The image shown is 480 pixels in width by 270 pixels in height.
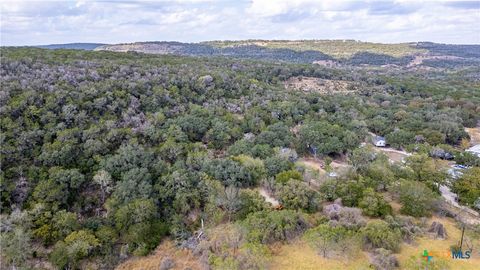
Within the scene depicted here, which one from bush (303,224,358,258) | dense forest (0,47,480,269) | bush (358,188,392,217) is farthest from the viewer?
bush (358,188,392,217)

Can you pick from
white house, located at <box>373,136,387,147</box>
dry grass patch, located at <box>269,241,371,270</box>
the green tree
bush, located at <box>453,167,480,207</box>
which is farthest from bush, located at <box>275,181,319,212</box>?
white house, located at <box>373,136,387,147</box>

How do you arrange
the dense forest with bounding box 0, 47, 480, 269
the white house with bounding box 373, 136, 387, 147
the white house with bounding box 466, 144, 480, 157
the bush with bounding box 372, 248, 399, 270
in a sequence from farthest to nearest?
1. the white house with bounding box 373, 136, 387, 147
2. the white house with bounding box 466, 144, 480, 157
3. the dense forest with bounding box 0, 47, 480, 269
4. the bush with bounding box 372, 248, 399, 270

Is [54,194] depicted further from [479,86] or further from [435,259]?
[479,86]

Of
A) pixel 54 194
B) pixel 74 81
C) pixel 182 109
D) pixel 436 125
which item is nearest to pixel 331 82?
pixel 436 125

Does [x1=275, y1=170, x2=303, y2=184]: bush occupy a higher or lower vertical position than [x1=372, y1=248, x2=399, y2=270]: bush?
higher

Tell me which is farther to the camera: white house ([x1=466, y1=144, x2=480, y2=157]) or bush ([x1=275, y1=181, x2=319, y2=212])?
white house ([x1=466, y1=144, x2=480, y2=157])

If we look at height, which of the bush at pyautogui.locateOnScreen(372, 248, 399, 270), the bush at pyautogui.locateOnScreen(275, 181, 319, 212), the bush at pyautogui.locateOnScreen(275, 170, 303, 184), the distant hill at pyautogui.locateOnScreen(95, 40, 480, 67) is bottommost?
the bush at pyautogui.locateOnScreen(372, 248, 399, 270)

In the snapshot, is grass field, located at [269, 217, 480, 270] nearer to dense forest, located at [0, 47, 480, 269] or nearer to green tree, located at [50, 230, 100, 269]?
dense forest, located at [0, 47, 480, 269]
